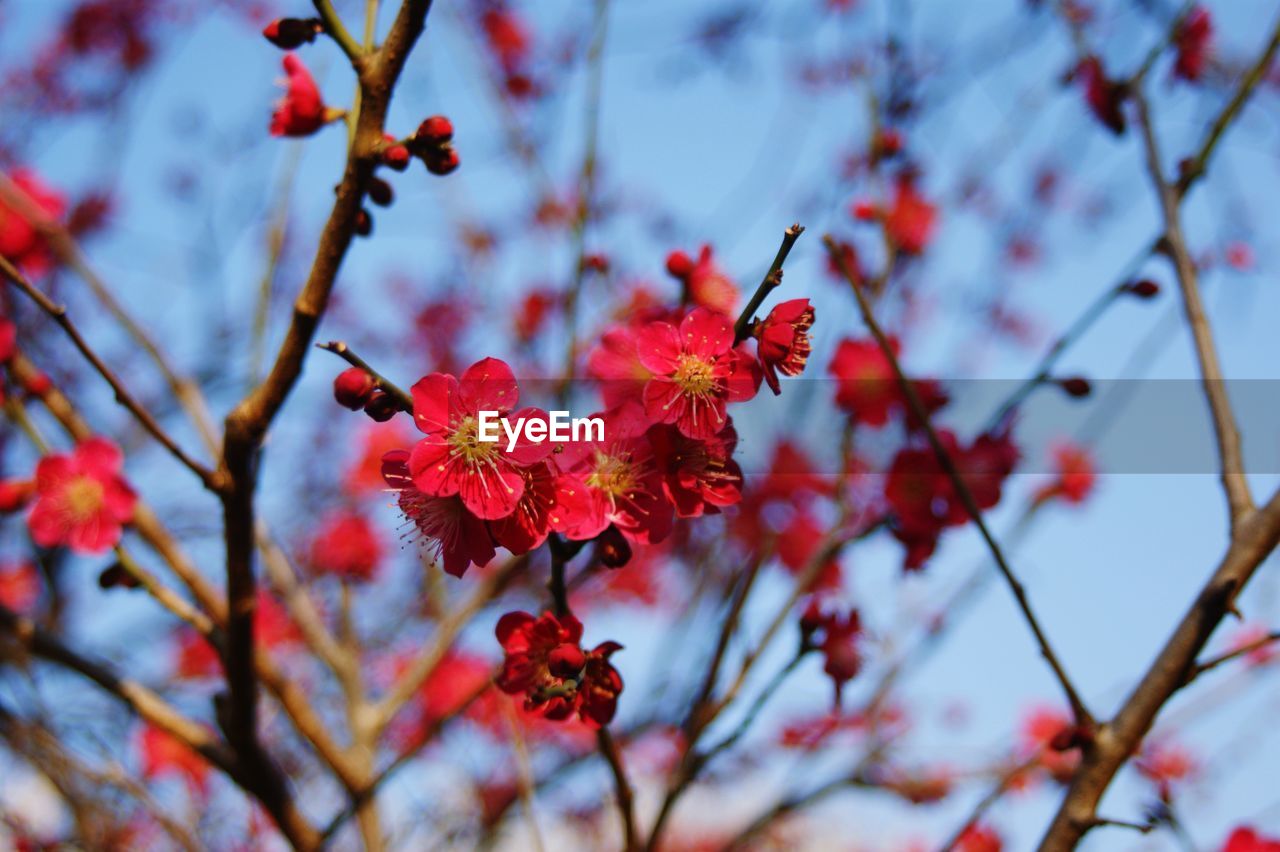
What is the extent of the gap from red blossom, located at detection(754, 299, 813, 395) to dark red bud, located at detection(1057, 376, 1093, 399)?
3.25 ft

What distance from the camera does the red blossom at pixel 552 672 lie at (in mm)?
1167

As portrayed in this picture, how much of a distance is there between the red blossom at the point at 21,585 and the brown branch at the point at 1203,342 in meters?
4.76

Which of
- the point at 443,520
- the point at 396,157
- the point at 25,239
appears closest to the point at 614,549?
the point at 443,520

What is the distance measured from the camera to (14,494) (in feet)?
7.08

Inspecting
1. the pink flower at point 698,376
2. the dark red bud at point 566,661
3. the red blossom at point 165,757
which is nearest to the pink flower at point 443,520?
the dark red bud at point 566,661

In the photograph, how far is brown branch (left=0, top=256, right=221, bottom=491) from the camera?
1330mm

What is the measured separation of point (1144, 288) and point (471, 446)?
1.46 metres

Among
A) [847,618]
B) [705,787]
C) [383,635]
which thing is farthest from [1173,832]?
[383,635]

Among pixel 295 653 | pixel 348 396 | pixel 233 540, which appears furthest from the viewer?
pixel 295 653

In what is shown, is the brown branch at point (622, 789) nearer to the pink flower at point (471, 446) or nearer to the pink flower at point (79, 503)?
the pink flower at point (471, 446)

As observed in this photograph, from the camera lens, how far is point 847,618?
5.30ft

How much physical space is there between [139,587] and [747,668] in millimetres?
1114

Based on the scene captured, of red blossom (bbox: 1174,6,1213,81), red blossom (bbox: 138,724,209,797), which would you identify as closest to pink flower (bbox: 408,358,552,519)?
red blossom (bbox: 1174,6,1213,81)

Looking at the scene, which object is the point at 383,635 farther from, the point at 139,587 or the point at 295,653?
the point at 139,587
